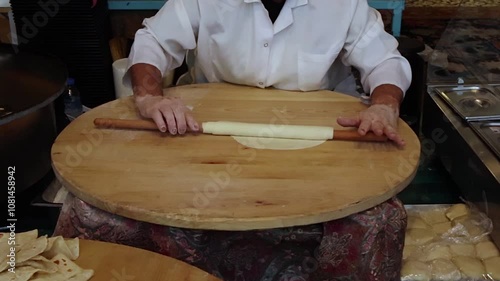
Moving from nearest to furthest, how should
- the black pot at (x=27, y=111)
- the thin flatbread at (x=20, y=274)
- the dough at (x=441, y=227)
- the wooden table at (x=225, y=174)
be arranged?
the thin flatbread at (x=20, y=274) → the wooden table at (x=225, y=174) → the dough at (x=441, y=227) → the black pot at (x=27, y=111)

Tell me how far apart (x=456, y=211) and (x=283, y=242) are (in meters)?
0.82

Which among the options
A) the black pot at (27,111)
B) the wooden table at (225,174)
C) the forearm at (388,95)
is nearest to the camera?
the wooden table at (225,174)

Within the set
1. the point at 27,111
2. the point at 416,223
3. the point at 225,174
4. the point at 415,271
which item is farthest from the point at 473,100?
the point at 27,111

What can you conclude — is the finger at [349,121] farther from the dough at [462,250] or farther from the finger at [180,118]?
the dough at [462,250]

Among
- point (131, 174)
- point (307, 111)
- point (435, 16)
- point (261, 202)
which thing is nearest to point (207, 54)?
point (307, 111)

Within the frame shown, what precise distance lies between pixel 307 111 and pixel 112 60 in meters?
1.59

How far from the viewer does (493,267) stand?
1.71m

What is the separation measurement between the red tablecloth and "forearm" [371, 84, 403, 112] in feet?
1.27

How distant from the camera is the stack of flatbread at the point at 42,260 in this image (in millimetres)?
1009

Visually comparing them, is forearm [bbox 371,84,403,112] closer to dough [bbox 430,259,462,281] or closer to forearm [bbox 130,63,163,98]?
dough [bbox 430,259,462,281]

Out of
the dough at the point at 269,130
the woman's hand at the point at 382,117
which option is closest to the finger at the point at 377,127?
the woman's hand at the point at 382,117

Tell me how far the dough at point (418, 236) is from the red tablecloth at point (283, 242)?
1.36ft

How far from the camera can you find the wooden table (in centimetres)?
116
